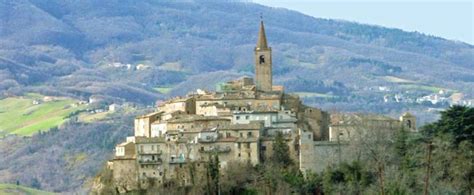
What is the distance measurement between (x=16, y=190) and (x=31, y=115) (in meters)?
47.7

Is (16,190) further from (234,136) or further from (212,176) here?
(212,176)

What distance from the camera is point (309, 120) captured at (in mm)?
70812

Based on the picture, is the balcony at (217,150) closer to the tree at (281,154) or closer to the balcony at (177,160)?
the balcony at (177,160)

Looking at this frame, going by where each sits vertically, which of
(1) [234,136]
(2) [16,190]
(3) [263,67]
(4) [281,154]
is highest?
(3) [263,67]

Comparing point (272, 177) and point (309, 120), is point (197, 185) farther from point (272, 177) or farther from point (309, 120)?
point (309, 120)

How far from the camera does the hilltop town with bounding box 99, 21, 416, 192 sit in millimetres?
66188

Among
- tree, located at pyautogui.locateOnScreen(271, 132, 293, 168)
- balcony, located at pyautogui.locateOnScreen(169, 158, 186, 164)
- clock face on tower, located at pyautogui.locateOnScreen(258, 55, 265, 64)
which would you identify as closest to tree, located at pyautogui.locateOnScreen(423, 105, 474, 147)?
tree, located at pyautogui.locateOnScreen(271, 132, 293, 168)

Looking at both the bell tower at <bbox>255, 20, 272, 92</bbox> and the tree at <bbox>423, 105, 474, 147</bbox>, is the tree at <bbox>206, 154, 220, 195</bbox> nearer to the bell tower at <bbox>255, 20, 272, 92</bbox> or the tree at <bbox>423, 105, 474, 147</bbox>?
the tree at <bbox>423, 105, 474, 147</bbox>

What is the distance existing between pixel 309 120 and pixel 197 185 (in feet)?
26.0

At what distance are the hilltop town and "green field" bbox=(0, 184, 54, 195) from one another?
56067mm

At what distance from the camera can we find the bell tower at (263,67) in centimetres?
7719

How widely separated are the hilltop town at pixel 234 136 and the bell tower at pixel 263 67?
2.97 metres

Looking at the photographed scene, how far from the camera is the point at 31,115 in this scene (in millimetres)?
176875

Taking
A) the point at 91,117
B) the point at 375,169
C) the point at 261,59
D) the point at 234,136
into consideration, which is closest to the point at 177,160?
the point at 234,136
